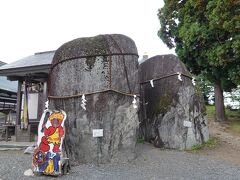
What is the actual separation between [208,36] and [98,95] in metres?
7.12

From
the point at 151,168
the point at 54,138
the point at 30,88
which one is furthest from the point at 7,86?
the point at 151,168

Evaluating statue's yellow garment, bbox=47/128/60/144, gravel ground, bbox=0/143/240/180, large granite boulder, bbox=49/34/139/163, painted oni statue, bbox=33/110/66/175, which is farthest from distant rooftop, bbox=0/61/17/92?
statue's yellow garment, bbox=47/128/60/144

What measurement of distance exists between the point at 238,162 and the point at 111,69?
13.1 ft

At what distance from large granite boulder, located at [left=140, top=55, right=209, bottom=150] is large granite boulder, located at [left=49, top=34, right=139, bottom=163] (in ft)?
5.22

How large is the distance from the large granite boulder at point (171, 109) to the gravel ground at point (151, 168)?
2.61 feet

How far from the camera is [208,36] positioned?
1170cm

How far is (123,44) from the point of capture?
23.9 ft

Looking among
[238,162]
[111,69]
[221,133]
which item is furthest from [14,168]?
[221,133]

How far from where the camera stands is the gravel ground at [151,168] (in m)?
5.44

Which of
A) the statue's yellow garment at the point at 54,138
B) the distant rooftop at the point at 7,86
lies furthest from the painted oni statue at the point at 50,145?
the distant rooftop at the point at 7,86

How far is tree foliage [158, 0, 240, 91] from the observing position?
10.7 metres

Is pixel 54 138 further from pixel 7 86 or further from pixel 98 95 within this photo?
pixel 7 86

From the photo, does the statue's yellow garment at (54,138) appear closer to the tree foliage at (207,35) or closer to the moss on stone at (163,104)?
the moss on stone at (163,104)

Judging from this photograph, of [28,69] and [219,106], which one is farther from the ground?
[28,69]
